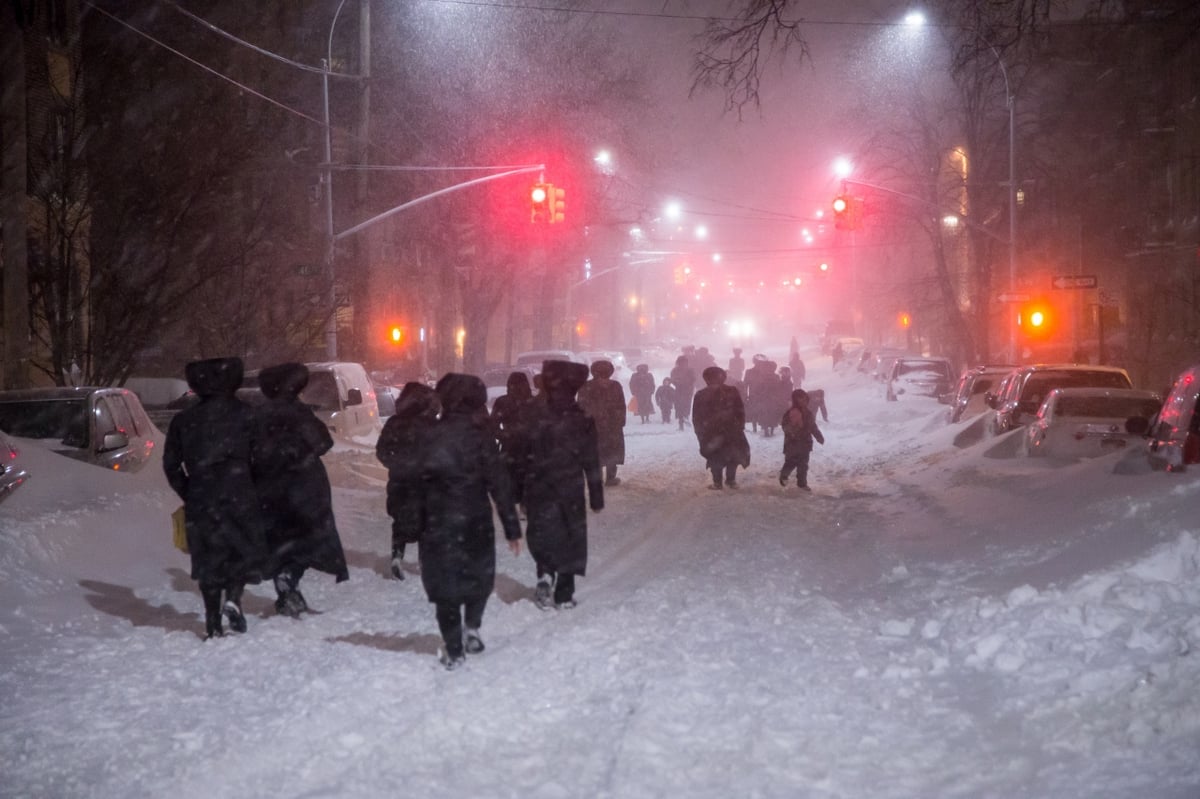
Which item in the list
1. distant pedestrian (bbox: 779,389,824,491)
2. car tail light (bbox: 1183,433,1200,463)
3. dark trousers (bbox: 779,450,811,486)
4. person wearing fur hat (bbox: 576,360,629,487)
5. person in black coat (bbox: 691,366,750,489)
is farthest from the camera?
dark trousers (bbox: 779,450,811,486)

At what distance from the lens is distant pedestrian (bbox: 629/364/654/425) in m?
33.2

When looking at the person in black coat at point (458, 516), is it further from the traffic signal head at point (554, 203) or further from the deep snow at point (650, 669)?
the traffic signal head at point (554, 203)

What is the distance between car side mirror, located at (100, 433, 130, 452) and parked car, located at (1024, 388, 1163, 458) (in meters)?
11.0

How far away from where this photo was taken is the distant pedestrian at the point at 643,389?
33156 millimetres

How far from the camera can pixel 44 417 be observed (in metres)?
12.4

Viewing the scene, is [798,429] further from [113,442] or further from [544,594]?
[113,442]

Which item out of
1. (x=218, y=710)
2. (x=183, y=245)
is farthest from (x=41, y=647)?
(x=183, y=245)

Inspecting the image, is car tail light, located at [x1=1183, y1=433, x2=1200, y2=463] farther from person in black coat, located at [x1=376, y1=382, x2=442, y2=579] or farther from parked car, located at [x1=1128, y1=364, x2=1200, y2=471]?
person in black coat, located at [x1=376, y1=382, x2=442, y2=579]

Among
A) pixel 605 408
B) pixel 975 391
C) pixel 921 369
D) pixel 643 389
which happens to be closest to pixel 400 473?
pixel 605 408

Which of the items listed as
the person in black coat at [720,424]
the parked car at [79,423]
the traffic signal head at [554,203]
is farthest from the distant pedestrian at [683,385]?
the parked car at [79,423]

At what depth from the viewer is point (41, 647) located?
7.70m

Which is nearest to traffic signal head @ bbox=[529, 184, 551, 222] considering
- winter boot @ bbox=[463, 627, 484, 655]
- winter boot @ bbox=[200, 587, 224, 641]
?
winter boot @ bbox=[200, 587, 224, 641]

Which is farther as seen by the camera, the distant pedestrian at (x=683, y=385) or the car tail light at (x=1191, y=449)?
the distant pedestrian at (x=683, y=385)

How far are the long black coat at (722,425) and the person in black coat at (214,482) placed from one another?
31.3 ft
